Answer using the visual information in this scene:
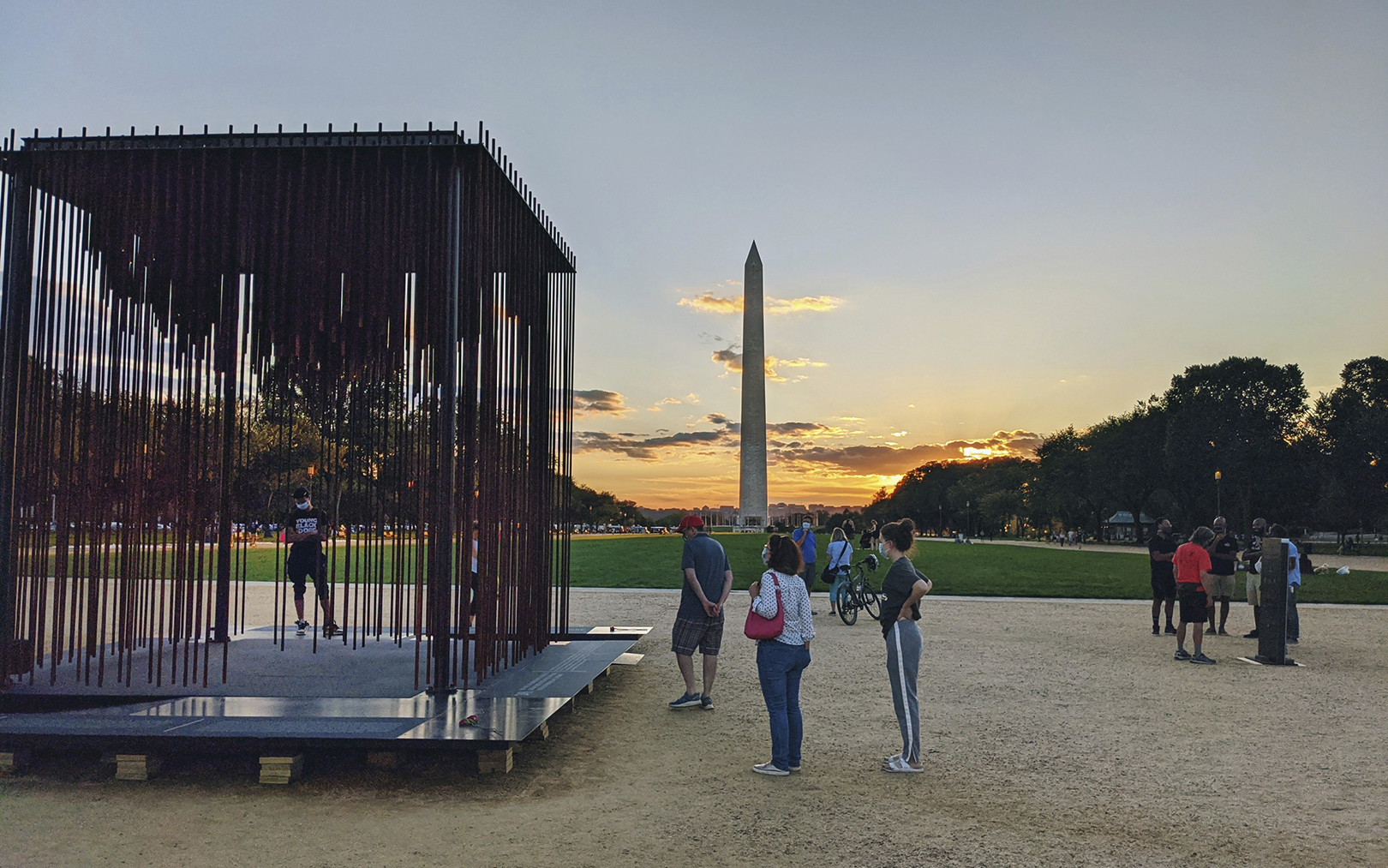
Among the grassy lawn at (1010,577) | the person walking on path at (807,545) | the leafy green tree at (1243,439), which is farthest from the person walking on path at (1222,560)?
the leafy green tree at (1243,439)

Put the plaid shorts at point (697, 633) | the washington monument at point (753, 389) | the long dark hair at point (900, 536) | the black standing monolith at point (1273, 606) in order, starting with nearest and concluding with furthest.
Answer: the long dark hair at point (900, 536)
the plaid shorts at point (697, 633)
the black standing monolith at point (1273, 606)
the washington monument at point (753, 389)

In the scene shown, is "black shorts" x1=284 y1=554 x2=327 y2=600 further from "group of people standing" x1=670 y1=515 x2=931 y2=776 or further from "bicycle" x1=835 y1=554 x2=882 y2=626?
"bicycle" x1=835 y1=554 x2=882 y2=626

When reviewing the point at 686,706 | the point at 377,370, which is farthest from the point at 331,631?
the point at 686,706

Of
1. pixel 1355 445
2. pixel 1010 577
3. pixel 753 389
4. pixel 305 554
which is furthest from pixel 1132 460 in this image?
pixel 305 554

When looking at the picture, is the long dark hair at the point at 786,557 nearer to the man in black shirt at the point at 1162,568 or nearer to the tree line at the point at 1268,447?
the man in black shirt at the point at 1162,568

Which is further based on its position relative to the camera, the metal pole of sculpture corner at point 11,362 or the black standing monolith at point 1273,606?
the black standing monolith at point 1273,606

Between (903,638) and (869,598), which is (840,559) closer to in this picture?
(869,598)

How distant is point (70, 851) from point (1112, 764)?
260 inches

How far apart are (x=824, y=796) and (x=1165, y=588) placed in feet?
34.6

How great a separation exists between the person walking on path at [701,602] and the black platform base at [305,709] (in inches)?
36.8

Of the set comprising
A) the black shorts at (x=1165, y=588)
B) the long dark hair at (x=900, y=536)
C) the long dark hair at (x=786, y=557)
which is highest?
the long dark hair at (x=900, y=536)

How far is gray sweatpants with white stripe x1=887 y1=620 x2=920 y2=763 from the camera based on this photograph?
6723 millimetres

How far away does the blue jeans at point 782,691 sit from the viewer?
21.5 ft

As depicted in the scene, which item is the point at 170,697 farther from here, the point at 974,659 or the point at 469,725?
the point at 974,659
